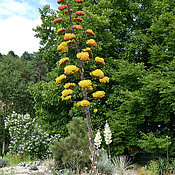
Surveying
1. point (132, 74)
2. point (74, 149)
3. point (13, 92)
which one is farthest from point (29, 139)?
point (13, 92)

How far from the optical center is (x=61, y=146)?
4.95 m

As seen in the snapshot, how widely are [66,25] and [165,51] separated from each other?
417 cm

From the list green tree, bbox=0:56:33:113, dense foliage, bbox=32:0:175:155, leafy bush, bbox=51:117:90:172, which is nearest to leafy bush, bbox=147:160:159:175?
dense foliage, bbox=32:0:175:155

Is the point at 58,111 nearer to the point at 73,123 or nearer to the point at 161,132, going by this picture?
the point at 73,123

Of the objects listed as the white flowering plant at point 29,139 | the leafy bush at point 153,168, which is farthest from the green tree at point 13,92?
the leafy bush at point 153,168

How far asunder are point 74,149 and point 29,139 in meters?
3.72

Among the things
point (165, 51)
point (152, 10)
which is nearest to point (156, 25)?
point (165, 51)

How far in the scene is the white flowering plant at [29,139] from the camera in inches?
302

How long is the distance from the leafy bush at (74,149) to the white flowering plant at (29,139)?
8.84 ft

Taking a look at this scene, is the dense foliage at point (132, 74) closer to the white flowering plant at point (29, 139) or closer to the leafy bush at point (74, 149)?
the white flowering plant at point (29, 139)

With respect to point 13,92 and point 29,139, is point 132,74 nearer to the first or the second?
point 29,139

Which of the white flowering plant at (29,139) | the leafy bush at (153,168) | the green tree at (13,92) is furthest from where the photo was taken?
the green tree at (13,92)

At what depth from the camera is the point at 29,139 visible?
7.83 meters

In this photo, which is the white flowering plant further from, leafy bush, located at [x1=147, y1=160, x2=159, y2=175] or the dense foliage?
leafy bush, located at [x1=147, y1=160, x2=159, y2=175]
